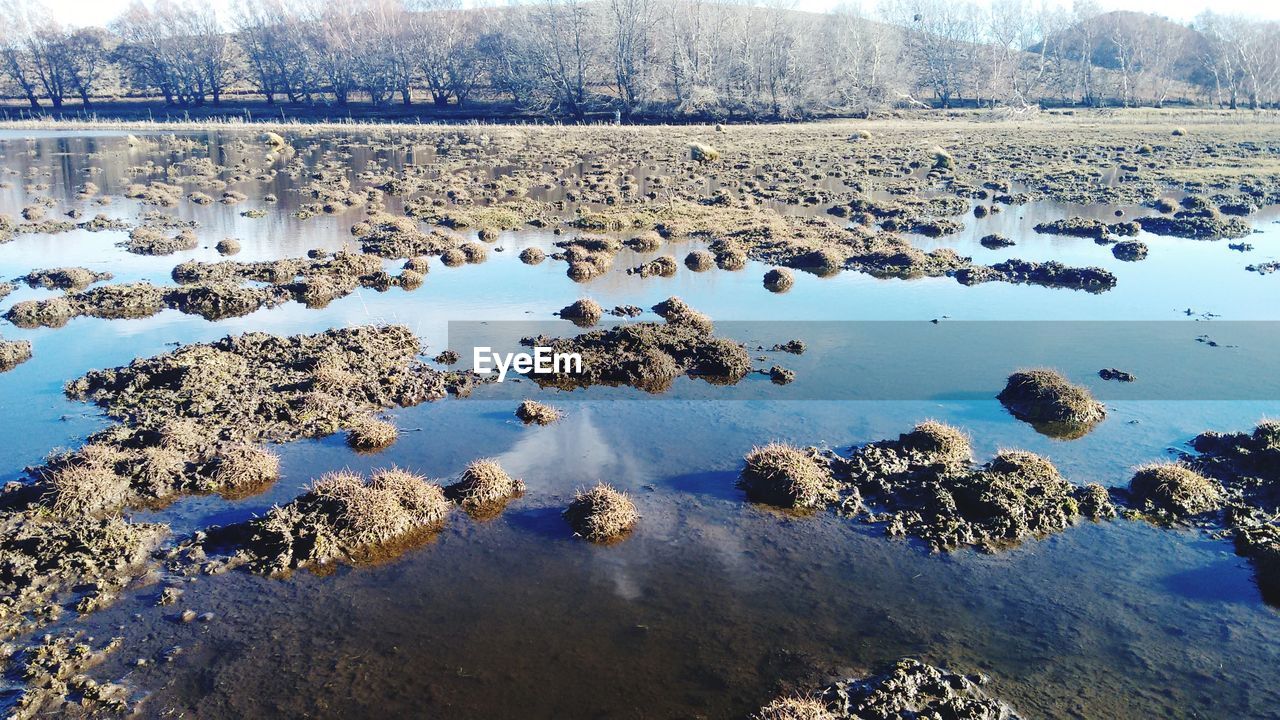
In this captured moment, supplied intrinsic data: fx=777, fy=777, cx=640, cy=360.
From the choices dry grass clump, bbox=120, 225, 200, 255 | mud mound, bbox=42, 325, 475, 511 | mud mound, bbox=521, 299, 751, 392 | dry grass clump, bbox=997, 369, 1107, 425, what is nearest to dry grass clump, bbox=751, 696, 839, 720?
mud mound, bbox=42, 325, 475, 511

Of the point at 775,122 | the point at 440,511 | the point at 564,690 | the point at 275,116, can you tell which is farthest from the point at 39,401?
the point at 275,116

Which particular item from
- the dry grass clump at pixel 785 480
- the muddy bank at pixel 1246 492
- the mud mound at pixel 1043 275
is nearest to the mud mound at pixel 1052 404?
the muddy bank at pixel 1246 492

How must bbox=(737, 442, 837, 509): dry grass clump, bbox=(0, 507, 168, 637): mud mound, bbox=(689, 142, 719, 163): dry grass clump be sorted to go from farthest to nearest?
bbox=(689, 142, 719, 163): dry grass clump < bbox=(737, 442, 837, 509): dry grass clump < bbox=(0, 507, 168, 637): mud mound

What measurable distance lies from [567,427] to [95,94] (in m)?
148

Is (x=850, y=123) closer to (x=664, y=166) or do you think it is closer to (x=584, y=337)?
(x=664, y=166)

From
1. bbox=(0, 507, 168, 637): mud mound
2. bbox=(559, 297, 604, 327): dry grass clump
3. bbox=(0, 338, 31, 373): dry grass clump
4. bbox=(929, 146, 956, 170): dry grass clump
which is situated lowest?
bbox=(0, 507, 168, 637): mud mound

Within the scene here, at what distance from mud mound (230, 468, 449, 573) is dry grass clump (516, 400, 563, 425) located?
3.90 metres

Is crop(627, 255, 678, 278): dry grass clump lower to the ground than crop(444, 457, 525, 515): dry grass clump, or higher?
higher

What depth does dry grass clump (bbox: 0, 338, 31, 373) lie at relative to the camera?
2097 centimetres

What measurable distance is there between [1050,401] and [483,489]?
1321 centimetres

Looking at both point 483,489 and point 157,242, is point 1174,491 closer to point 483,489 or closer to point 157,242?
point 483,489

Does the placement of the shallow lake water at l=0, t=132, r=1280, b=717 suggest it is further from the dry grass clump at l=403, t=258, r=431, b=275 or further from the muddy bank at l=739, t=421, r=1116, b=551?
the dry grass clump at l=403, t=258, r=431, b=275

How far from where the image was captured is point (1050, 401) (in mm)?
18297

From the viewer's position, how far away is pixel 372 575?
500 inches
